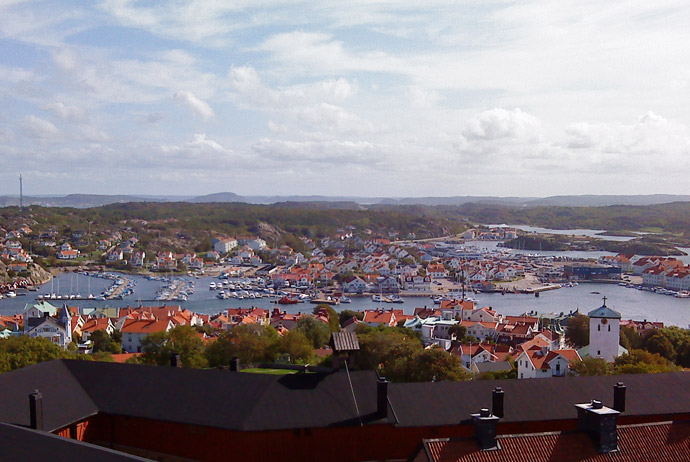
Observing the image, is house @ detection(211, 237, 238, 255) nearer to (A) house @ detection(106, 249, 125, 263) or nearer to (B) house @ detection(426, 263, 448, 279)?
(A) house @ detection(106, 249, 125, 263)

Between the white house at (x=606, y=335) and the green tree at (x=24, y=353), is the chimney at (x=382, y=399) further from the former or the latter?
the white house at (x=606, y=335)

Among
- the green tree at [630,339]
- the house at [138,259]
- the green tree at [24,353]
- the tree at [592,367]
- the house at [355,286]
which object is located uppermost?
the green tree at [24,353]

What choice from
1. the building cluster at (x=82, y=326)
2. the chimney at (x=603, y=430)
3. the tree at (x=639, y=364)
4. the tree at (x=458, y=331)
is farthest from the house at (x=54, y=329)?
the chimney at (x=603, y=430)

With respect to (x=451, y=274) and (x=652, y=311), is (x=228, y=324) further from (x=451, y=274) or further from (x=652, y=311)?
(x=451, y=274)

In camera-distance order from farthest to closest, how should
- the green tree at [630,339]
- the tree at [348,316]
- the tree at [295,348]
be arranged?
the tree at [348,316], the green tree at [630,339], the tree at [295,348]

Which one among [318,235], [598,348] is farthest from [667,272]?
[318,235]

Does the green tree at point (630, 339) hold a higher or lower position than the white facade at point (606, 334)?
lower
